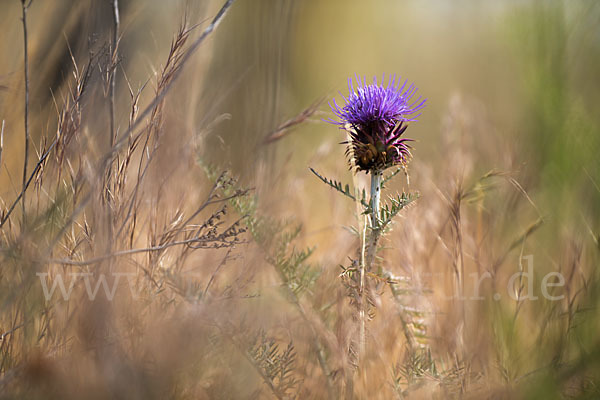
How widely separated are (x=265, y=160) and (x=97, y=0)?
452 millimetres

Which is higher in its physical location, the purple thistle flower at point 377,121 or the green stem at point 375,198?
the purple thistle flower at point 377,121

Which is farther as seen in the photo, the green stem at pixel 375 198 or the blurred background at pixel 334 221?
the green stem at pixel 375 198

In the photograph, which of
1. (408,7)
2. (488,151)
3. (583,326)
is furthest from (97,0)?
(408,7)

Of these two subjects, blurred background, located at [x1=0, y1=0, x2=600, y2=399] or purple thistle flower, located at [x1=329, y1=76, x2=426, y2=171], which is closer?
blurred background, located at [x1=0, y1=0, x2=600, y2=399]

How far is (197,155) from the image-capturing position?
1.15m

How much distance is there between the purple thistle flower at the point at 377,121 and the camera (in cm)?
101

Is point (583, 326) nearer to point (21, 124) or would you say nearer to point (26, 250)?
point (26, 250)

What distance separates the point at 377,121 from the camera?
3.38 feet

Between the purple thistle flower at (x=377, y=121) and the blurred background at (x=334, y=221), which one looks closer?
the blurred background at (x=334, y=221)

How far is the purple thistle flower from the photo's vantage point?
101 cm

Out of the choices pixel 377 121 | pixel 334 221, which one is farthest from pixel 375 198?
pixel 334 221

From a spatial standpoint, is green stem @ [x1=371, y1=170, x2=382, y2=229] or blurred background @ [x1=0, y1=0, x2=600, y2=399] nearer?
blurred background @ [x1=0, y1=0, x2=600, y2=399]

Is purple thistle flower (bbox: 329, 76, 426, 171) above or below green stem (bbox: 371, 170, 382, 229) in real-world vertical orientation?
above

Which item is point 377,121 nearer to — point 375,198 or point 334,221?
point 375,198
